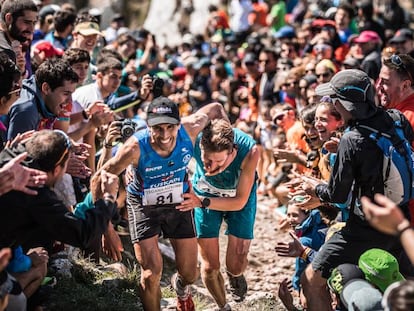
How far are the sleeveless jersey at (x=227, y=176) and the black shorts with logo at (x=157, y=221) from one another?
569 mm

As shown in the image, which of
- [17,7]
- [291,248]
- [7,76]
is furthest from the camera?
[17,7]

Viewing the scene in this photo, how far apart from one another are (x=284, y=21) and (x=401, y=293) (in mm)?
14604

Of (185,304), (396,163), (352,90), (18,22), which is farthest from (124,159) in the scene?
(18,22)

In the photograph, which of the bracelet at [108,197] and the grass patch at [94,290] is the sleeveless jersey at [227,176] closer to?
the grass patch at [94,290]

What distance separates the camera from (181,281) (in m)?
6.88

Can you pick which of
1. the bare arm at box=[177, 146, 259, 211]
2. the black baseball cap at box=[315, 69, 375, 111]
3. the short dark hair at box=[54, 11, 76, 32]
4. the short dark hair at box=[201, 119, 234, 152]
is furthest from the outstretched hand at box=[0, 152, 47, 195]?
the short dark hair at box=[54, 11, 76, 32]

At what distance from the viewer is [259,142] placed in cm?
1256

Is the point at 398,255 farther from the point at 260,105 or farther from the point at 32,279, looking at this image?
the point at 260,105

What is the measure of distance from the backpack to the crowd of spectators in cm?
7

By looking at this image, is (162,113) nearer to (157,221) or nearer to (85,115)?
(157,221)

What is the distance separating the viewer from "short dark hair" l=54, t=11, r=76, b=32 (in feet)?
36.0

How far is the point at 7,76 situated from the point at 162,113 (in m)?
1.39

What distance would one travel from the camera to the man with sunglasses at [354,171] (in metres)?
5.66

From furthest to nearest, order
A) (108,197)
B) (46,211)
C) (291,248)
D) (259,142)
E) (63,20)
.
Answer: (259,142)
(63,20)
(291,248)
(108,197)
(46,211)
